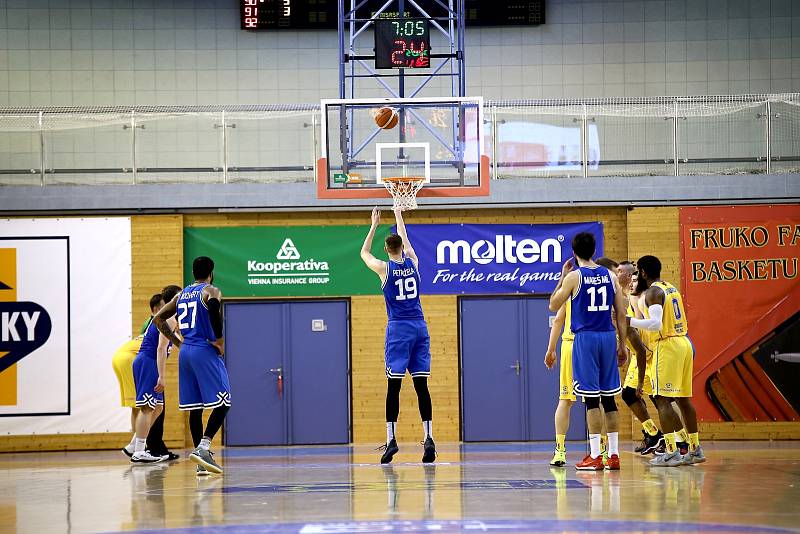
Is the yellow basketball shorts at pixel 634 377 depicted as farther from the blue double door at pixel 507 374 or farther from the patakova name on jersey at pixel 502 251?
the patakova name on jersey at pixel 502 251

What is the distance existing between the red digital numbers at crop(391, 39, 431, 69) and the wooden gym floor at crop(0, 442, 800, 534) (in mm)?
5136

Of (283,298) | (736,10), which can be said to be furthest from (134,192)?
(736,10)

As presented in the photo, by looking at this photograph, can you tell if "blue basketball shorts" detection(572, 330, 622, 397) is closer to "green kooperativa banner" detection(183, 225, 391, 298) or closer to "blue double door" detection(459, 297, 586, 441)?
"blue double door" detection(459, 297, 586, 441)

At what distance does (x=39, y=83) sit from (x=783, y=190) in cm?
1322

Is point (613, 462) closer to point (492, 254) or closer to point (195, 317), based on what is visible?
point (195, 317)

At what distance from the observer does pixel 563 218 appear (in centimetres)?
1605

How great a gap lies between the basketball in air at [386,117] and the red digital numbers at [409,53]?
121 centimetres

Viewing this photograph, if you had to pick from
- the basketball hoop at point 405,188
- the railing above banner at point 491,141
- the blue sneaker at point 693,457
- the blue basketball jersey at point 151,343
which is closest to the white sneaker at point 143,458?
the blue basketball jersey at point 151,343

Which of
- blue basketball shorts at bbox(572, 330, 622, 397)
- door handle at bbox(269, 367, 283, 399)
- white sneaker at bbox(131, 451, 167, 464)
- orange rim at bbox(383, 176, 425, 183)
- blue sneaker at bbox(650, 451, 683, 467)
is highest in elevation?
orange rim at bbox(383, 176, 425, 183)

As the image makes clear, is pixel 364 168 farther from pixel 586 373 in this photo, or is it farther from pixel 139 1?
pixel 139 1

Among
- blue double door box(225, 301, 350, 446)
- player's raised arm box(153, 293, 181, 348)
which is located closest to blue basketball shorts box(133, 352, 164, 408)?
player's raised arm box(153, 293, 181, 348)

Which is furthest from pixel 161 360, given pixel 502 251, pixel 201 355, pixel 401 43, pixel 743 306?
pixel 743 306

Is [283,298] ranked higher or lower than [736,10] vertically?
lower

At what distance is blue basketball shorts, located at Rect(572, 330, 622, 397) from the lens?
9.57m
